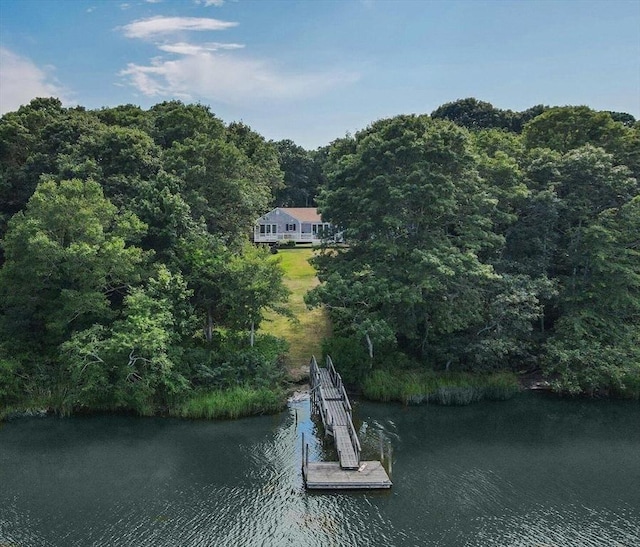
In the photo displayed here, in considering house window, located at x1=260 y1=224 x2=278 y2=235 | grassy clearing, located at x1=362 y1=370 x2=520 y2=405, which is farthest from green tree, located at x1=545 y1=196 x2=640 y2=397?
house window, located at x1=260 y1=224 x2=278 y2=235

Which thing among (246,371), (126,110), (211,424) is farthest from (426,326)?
(126,110)

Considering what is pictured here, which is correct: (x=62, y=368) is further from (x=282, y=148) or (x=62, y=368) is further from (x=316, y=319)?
(x=282, y=148)

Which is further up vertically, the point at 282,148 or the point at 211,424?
the point at 282,148

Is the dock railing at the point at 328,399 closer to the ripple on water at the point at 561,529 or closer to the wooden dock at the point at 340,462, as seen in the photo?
the wooden dock at the point at 340,462

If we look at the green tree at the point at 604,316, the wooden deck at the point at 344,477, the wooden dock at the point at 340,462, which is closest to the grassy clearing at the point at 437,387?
the green tree at the point at 604,316

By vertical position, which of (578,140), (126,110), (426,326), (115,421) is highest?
(126,110)

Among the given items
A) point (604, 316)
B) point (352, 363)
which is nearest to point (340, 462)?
point (352, 363)

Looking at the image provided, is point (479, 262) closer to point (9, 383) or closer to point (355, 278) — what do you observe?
point (355, 278)
